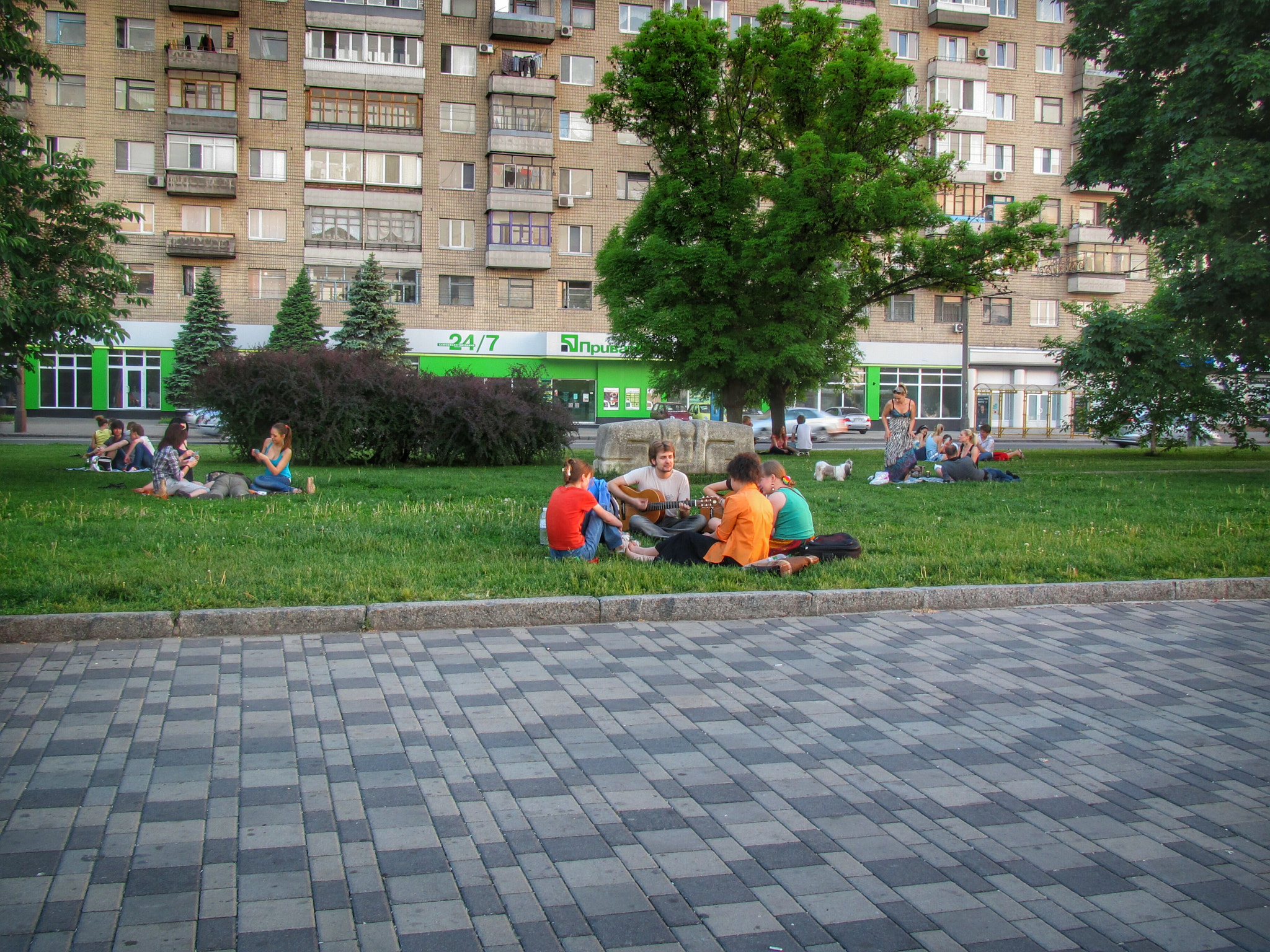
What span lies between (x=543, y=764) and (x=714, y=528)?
545 centimetres

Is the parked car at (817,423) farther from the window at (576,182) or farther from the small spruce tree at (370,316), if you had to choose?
the small spruce tree at (370,316)

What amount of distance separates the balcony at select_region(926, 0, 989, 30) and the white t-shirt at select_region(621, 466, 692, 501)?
48.2 m

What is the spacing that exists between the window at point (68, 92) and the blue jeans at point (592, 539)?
44.2 meters

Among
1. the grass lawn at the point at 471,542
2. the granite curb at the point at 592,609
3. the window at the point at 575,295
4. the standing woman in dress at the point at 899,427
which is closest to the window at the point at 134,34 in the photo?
the window at the point at 575,295

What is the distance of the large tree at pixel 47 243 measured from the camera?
46.0 feet

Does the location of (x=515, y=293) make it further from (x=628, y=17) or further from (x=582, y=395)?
(x=628, y=17)

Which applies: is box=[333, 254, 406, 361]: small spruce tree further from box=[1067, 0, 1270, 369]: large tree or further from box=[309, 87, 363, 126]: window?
box=[1067, 0, 1270, 369]: large tree

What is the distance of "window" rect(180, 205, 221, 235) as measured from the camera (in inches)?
1777

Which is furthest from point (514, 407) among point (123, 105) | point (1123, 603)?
point (123, 105)

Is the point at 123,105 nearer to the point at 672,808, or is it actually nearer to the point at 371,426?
the point at 371,426

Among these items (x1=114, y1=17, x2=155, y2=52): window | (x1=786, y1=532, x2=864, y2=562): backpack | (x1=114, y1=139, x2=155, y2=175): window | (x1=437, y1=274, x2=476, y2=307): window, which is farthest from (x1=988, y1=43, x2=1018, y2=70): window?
(x1=786, y1=532, x2=864, y2=562): backpack

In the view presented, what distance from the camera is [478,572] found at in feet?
27.5

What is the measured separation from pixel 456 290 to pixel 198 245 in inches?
428

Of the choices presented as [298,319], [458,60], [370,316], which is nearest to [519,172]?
[458,60]
